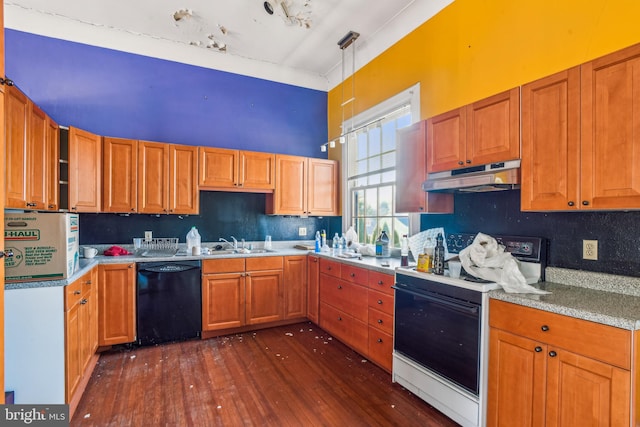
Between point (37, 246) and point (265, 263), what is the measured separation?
204 centimetres

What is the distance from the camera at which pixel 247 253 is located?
143 inches

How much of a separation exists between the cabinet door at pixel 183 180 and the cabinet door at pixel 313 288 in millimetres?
1444

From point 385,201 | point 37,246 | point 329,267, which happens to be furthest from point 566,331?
point 37,246

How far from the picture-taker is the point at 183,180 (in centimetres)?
355

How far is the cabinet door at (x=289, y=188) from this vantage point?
13.2 feet

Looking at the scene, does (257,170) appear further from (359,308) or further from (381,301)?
(381,301)

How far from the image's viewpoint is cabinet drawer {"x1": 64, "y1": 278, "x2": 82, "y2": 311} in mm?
2087

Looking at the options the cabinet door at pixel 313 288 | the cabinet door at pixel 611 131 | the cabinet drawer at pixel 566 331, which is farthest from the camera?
the cabinet door at pixel 313 288

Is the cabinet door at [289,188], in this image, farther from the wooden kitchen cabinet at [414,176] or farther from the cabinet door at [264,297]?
the wooden kitchen cabinet at [414,176]

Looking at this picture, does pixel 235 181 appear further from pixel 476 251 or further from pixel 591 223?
pixel 591 223

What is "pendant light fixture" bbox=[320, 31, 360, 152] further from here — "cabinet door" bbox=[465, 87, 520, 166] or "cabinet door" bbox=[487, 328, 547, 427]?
"cabinet door" bbox=[487, 328, 547, 427]

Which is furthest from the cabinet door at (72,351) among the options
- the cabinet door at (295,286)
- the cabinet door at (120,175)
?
the cabinet door at (295,286)

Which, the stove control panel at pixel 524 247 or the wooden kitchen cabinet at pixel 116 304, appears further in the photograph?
the wooden kitchen cabinet at pixel 116 304

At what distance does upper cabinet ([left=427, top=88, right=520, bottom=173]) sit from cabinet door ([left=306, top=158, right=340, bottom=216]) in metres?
1.92
